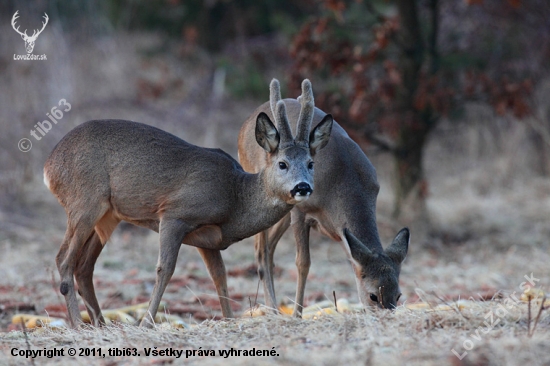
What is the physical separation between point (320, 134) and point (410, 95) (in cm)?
678

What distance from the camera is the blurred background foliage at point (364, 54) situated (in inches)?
484

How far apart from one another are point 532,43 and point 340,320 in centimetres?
1232

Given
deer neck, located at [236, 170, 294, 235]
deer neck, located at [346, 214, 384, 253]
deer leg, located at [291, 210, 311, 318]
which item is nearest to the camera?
deer neck, located at [236, 170, 294, 235]

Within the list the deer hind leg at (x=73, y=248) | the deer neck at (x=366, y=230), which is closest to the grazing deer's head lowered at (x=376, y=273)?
the deer neck at (x=366, y=230)

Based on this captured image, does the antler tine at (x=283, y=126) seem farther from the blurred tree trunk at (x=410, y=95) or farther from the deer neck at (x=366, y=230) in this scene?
the blurred tree trunk at (x=410, y=95)

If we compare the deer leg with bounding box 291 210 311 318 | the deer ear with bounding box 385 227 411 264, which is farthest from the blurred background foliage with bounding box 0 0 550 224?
the deer ear with bounding box 385 227 411 264

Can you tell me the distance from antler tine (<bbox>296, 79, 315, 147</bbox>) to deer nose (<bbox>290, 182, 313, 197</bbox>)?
0.52 m

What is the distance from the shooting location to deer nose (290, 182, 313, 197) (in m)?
5.86

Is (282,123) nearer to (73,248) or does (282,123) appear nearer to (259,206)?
(259,206)

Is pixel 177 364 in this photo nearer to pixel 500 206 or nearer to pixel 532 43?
pixel 500 206

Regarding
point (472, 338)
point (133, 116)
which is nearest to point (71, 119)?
point (133, 116)

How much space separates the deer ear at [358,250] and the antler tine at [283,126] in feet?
3.03

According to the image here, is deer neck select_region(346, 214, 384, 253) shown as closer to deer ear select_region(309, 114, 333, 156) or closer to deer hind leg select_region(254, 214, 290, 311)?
deer ear select_region(309, 114, 333, 156)

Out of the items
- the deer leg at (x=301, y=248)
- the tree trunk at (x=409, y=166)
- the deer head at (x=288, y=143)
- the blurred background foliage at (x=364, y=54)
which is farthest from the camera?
the tree trunk at (x=409, y=166)
